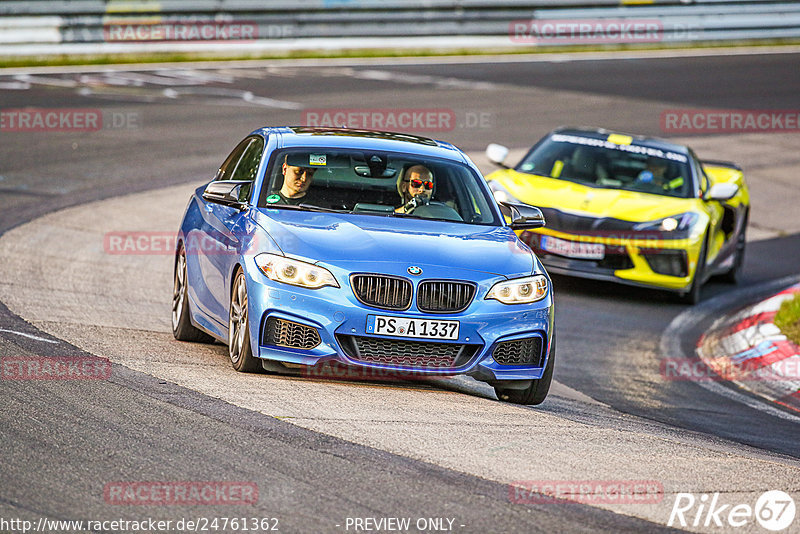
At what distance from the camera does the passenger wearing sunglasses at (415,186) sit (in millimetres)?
8711

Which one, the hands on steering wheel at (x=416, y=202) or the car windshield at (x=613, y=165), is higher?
the hands on steering wheel at (x=416, y=202)

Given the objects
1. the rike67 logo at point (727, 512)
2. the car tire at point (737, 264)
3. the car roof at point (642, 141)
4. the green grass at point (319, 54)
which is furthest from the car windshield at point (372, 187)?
the green grass at point (319, 54)

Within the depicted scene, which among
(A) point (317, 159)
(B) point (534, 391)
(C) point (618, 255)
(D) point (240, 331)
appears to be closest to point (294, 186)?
(A) point (317, 159)

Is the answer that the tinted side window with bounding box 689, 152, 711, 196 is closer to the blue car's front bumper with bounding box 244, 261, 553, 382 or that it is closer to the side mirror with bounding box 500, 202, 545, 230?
the side mirror with bounding box 500, 202, 545, 230

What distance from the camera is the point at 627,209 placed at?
13.4m

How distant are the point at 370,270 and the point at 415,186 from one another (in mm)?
1336

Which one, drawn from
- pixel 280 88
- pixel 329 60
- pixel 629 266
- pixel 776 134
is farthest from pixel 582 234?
pixel 329 60

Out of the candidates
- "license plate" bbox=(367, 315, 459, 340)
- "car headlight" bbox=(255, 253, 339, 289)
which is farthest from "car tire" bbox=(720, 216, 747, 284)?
→ "car headlight" bbox=(255, 253, 339, 289)

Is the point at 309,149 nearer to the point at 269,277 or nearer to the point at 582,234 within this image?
the point at 269,277

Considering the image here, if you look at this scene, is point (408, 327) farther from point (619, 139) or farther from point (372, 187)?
point (619, 139)

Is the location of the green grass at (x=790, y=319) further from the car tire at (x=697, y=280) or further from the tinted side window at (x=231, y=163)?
the tinted side window at (x=231, y=163)

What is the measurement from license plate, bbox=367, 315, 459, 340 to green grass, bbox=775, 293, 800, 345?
490cm

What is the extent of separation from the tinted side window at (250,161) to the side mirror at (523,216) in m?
1.67

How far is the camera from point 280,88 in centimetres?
2442
